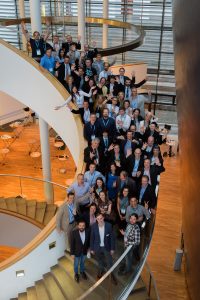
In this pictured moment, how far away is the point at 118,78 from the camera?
8.68 m

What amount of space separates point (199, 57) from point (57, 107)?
5045 millimetres

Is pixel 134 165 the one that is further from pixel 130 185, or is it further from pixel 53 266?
pixel 53 266

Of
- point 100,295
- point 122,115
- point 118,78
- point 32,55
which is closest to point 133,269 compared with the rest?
point 100,295

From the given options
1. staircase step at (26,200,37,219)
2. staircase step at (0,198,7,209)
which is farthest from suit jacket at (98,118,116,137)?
staircase step at (0,198,7,209)

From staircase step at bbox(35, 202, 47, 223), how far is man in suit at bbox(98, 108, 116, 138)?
4.28 m

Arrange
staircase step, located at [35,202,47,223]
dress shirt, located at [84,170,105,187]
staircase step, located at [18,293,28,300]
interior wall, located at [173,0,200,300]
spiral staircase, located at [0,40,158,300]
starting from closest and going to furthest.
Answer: interior wall, located at [173,0,200,300] < spiral staircase, located at [0,40,158,300] < dress shirt, located at [84,170,105,187] < staircase step, located at [18,293,28,300] < staircase step, located at [35,202,47,223]

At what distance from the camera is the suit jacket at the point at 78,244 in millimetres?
5902

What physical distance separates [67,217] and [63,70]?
4.21 m

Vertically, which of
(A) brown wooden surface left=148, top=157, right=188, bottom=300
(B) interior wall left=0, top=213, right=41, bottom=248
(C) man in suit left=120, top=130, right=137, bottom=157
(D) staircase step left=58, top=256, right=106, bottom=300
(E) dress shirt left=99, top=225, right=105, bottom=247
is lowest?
(B) interior wall left=0, top=213, right=41, bottom=248

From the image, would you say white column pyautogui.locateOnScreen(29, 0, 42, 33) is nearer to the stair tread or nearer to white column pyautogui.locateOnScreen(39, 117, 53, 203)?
white column pyautogui.locateOnScreen(39, 117, 53, 203)

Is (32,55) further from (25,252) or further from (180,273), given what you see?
(180,273)

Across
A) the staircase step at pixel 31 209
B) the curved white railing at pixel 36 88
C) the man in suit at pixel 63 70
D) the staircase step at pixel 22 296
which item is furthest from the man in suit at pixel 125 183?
the staircase step at pixel 31 209

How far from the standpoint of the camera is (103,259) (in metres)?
6.05

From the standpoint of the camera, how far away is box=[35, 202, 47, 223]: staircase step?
10.7m
